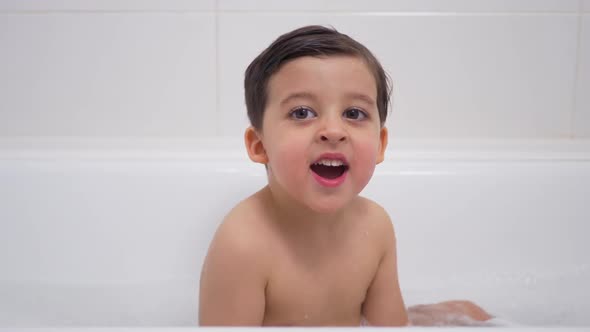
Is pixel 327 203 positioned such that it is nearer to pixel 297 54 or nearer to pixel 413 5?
pixel 297 54

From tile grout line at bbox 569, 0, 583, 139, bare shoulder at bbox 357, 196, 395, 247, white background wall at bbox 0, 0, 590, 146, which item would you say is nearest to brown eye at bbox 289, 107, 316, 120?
bare shoulder at bbox 357, 196, 395, 247

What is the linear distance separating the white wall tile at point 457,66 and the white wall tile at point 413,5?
2 cm

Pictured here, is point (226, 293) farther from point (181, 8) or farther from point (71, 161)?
point (181, 8)

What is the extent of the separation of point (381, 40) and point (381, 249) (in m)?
0.55

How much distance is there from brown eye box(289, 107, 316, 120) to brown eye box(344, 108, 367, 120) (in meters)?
0.04

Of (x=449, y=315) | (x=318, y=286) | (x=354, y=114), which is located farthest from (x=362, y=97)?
(x=449, y=315)

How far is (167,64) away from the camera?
119 cm

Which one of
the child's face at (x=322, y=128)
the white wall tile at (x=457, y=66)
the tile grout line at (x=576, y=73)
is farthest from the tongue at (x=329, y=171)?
the tile grout line at (x=576, y=73)

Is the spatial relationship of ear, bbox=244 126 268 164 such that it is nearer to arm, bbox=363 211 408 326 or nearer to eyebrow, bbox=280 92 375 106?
eyebrow, bbox=280 92 375 106

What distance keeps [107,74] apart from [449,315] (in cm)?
88

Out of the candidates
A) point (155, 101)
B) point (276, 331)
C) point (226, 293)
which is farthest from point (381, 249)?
point (155, 101)

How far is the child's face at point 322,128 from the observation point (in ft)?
2.15

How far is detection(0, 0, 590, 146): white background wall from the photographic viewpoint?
3.85 ft

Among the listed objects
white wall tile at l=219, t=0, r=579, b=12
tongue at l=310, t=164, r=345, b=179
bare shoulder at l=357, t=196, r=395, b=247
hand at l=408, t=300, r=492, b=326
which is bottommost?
hand at l=408, t=300, r=492, b=326
